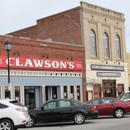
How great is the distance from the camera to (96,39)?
33.8 m

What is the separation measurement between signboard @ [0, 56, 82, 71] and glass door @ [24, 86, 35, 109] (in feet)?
5.96

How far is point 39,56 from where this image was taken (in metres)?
27.3

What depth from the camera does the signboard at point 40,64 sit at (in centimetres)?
2482

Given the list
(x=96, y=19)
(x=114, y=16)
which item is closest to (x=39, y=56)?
(x=96, y=19)

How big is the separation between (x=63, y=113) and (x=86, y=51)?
16.3m

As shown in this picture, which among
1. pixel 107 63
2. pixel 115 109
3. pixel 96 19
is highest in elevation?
pixel 96 19

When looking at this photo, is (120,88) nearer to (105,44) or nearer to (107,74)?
(107,74)

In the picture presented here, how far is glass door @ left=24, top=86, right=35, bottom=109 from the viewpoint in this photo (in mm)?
26172

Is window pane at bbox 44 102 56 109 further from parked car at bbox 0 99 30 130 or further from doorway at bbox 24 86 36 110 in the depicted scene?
doorway at bbox 24 86 36 110

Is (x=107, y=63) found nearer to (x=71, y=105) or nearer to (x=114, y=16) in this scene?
(x=114, y=16)

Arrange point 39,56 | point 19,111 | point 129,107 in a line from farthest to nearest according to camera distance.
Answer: point 39,56 → point 129,107 → point 19,111

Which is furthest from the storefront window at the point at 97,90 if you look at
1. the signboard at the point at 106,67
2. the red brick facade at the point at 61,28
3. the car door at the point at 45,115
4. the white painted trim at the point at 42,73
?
the car door at the point at 45,115

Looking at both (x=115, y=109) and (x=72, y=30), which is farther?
(x=72, y=30)

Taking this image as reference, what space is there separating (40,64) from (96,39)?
9162 millimetres
